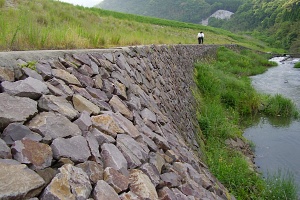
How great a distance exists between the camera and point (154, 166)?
9.11ft

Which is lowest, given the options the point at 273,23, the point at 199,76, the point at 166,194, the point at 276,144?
the point at 276,144

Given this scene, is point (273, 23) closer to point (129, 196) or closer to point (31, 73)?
point (31, 73)

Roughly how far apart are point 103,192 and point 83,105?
895mm

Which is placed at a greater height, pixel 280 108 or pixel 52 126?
pixel 52 126

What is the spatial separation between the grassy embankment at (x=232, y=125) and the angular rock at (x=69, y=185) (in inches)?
160

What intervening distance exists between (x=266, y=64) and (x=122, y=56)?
24.7 meters

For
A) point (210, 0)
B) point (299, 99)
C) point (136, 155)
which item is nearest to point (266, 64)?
point (299, 99)

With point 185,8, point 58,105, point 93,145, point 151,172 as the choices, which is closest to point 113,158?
point 93,145

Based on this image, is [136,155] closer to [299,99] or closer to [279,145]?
[279,145]

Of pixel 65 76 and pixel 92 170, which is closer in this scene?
pixel 92 170

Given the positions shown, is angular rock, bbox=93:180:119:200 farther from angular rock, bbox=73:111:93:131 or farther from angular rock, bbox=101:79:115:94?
angular rock, bbox=101:79:115:94

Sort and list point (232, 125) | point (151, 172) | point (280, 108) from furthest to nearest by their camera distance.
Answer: point (280, 108), point (232, 125), point (151, 172)

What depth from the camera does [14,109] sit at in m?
1.90

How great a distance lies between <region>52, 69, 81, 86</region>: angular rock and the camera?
2.64 meters
